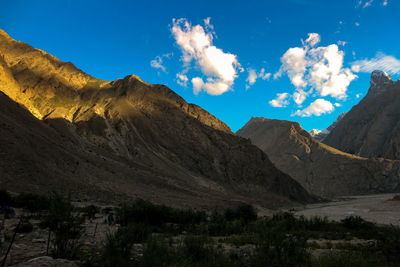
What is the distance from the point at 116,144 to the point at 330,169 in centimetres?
11112

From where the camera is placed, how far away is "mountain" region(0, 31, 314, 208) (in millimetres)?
32844

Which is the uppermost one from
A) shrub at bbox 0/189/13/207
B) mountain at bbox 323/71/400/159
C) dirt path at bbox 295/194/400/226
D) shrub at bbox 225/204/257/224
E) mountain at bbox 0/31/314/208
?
mountain at bbox 323/71/400/159

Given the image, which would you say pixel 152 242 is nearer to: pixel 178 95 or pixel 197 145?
pixel 197 145

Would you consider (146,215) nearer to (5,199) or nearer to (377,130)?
(5,199)

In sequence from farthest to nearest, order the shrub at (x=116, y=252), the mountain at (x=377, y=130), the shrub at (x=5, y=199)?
the mountain at (x=377, y=130) → the shrub at (x=5, y=199) → the shrub at (x=116, y=252)

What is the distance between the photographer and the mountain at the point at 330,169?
120m

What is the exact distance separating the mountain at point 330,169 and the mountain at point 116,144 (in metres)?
45.6

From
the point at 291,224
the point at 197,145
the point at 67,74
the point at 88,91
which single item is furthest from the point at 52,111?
the point at 291,224

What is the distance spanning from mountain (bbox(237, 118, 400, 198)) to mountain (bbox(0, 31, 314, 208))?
45.6 meters

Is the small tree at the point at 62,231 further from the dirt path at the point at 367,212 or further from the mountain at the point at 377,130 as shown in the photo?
the mountain at the point at 377,130

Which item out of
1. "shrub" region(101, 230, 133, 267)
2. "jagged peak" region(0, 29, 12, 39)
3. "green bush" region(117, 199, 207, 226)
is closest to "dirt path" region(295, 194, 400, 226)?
"green bush" region(117, 199, 207, 226)

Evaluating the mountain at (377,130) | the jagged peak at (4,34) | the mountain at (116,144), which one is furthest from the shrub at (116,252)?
the mountain at (377,130)

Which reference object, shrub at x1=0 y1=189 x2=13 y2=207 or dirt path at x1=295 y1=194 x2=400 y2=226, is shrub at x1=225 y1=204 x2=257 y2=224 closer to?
dirt path at x1=295 y1=194 x2=400 y2=226

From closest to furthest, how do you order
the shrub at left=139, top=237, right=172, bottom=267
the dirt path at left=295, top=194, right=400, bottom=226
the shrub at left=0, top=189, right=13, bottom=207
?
the shrub at left=139, top=237, right=172, bottom=267, the shrub at left=0, top=189, right=13, bottom=207, the dirt path at left=295, top=194, right=400, bottom=226
